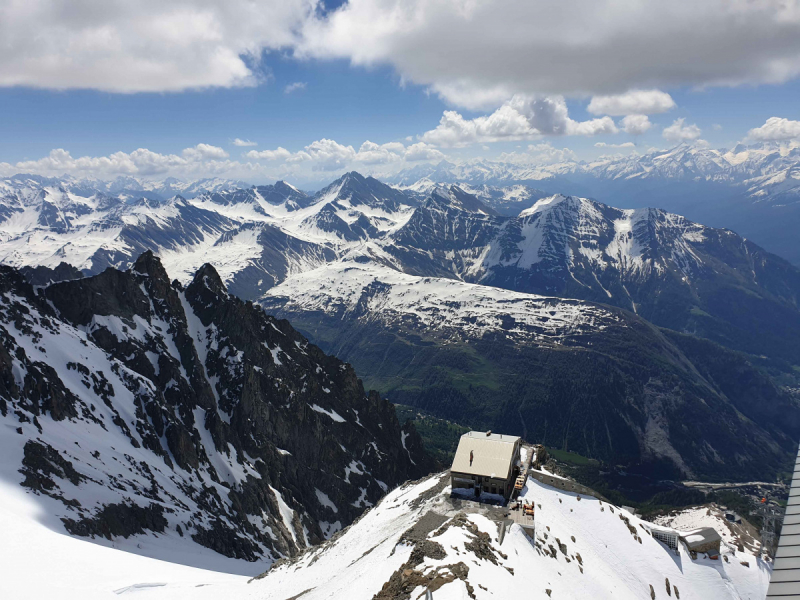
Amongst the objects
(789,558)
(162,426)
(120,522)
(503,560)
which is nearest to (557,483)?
(503,560)

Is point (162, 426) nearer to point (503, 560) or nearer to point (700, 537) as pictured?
point (503, 560)

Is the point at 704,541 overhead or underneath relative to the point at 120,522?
underneath

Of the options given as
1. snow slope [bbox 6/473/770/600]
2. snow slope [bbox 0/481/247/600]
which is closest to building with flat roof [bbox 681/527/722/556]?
snow slope [bbox 6/473/770/600]

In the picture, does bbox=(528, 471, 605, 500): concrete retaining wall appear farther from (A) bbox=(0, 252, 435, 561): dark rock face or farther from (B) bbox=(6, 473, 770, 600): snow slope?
(A) bbox=(0, 252, 435, 561): dark rock face

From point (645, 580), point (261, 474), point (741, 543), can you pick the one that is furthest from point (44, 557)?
point (741, 543)

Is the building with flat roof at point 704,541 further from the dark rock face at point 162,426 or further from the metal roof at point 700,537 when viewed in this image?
the dark rock face at point 162,426

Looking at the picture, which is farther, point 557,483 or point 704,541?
point 557,483

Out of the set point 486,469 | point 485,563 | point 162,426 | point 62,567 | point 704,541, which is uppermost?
point 62,567
